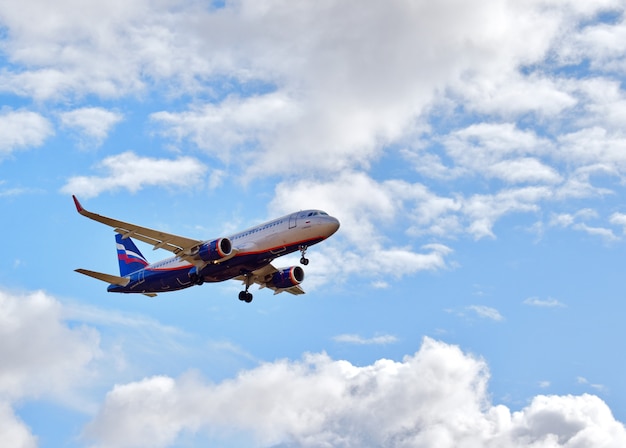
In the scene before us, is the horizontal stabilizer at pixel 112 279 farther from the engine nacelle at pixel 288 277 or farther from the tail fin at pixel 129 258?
the engine nacelle at pixel 288 277

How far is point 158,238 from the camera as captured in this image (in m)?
73.6

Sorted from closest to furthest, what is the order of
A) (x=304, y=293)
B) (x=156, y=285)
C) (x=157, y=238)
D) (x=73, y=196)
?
(x=73, y=196) < (x=157, y=238) < (x=156, y=285) < (x=304, y=293)

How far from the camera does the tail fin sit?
281 ft

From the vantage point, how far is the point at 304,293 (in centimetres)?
8931

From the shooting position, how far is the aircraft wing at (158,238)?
7150 centimetres

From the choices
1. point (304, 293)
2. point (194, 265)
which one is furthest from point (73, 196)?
point (304, 293)

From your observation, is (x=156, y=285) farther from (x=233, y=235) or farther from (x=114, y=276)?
(x=233, y=235)

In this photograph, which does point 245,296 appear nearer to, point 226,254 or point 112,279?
point 226,254

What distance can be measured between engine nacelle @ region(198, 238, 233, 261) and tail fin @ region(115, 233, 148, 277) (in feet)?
48.5

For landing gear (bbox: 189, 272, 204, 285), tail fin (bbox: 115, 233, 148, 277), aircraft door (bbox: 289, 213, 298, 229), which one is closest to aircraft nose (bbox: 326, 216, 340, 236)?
aircraft door (bbox: 289, 213, 298, 229)

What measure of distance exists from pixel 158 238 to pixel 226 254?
6.10 m

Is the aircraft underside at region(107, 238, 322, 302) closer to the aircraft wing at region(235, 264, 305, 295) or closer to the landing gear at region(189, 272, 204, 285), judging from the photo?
the landing gear at region(189, 272, 204, 285)

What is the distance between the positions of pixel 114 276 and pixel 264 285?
13832 millimetres

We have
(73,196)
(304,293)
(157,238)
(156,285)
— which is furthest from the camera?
(304,293)
